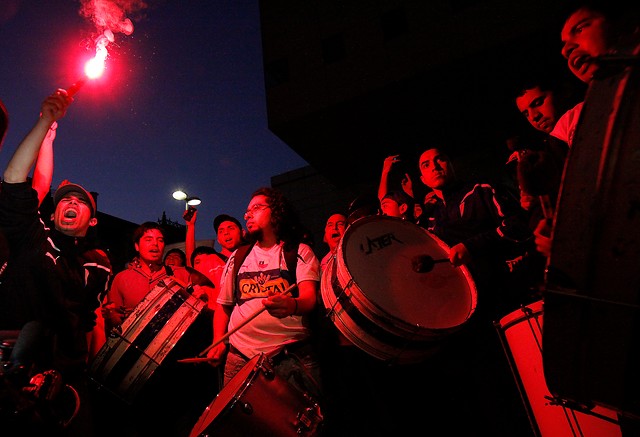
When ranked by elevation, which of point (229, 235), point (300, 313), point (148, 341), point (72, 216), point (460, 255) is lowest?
point (148, 341)

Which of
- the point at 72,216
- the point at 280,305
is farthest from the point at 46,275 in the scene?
the point at 280,305

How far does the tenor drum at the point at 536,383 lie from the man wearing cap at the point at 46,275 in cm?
296

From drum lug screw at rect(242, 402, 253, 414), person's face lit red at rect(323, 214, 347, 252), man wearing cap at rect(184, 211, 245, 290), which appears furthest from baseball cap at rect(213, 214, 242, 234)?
drum lug screw at rect(242, 402, 253, 414)

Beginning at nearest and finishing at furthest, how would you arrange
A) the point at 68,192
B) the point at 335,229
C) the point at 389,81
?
the point at 68,192 < the point at 335,229 < the point at 389,81

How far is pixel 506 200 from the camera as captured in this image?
3158mm

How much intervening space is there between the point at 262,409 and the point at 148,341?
5.84 ft

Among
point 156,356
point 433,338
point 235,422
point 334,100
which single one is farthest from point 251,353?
point 334,100

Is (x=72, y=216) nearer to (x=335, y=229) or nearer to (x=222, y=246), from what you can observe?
(x=222, y=246)

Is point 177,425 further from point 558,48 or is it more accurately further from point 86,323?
point 558,48

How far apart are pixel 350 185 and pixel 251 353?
10.9m

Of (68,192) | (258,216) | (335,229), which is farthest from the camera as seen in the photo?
(335,229)

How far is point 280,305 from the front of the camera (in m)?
2.68

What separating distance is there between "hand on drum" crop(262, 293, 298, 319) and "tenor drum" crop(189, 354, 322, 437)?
35 centimetres

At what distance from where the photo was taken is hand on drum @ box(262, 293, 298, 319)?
266cm
